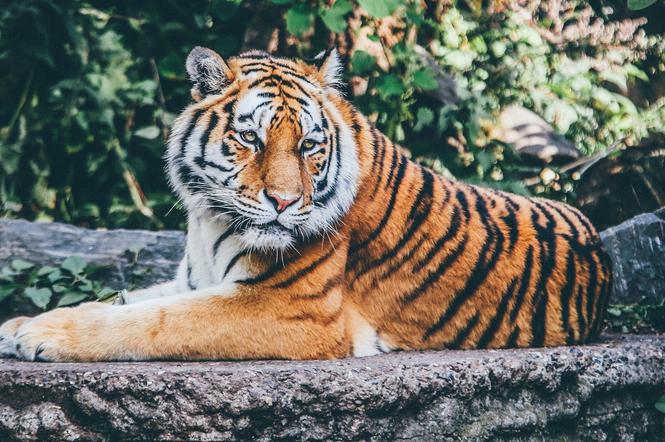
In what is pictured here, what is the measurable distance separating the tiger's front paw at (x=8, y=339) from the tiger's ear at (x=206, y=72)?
1041 mm

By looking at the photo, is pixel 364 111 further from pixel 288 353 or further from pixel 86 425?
pixel 86 425

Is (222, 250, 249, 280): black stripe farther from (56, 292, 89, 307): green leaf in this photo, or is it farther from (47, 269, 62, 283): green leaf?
(47, 269, 62, 283): green leaf

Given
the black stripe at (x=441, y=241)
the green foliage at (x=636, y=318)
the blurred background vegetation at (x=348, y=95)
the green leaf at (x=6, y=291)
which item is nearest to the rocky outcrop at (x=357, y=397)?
the black stripe at (x=441, y=241)

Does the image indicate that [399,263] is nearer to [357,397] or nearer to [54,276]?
[357,397]

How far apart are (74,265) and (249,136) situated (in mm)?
2145

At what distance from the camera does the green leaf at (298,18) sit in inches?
179

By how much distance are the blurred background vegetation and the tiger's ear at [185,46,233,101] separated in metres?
2.49

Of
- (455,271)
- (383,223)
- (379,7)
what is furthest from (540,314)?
(379,7)

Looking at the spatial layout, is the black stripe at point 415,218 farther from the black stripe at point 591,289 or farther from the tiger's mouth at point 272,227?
the black stripe at point 591,289

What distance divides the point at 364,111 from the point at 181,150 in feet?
9.22

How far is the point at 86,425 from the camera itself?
2219 mm

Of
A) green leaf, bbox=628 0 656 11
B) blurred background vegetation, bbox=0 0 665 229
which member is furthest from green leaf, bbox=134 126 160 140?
green leaf, bbox=628 0 656 11

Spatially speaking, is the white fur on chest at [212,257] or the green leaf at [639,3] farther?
the white fur on chest at [212,257]

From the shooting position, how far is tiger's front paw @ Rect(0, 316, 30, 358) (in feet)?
8.58
